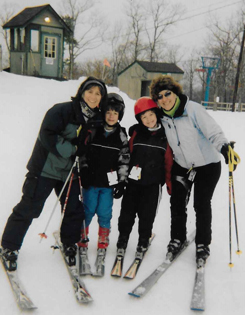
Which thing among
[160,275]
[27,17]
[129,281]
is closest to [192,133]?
[160,275]

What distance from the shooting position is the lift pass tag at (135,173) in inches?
120

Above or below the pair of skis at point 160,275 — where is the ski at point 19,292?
above

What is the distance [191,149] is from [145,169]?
0.48 meters

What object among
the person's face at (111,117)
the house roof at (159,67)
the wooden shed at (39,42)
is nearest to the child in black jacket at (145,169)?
the person's face at (111,117)

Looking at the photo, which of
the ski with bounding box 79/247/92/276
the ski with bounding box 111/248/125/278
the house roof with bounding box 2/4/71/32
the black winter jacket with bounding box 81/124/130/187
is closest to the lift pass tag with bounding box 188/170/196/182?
the black winter jacket with bounding box 81/124/130/187

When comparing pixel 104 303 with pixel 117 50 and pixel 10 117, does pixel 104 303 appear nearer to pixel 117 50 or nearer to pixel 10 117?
pixel 10 117

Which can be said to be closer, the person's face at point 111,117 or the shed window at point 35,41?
the person's face at point 111,117

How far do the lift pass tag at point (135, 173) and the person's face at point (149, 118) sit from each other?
430mm

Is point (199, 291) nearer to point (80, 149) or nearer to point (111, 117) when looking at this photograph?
point (80, 149)

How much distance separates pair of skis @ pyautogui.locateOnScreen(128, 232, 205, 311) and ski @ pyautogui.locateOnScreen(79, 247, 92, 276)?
50 centimetres

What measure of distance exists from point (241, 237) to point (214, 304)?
1407 millimetres

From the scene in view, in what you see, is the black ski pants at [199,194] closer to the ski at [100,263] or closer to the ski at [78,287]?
the ski at [100,263]

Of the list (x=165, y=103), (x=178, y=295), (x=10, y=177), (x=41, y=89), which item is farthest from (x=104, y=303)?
(x=41, y=89)

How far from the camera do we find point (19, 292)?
2.45m
